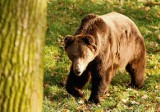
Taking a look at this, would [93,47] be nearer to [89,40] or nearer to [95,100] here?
[89,40]

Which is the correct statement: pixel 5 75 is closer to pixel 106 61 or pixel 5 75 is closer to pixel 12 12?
pixel 12 12

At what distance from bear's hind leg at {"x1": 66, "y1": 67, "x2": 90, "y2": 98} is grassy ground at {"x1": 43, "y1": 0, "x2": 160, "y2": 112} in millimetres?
158

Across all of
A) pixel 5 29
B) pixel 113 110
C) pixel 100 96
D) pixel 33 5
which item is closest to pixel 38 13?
pixel 33 5

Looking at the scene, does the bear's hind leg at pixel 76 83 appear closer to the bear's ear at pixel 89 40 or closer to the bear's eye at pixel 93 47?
the bear's eye at pixel 93 47

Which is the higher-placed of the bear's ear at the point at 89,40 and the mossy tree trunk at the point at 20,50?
the mossy tree trunk at the point at 20,50

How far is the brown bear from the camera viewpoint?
732cm

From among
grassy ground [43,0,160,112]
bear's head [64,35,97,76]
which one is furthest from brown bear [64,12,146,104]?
grassy ground [43,0,160,112]

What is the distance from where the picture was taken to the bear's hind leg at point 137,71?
364 inches

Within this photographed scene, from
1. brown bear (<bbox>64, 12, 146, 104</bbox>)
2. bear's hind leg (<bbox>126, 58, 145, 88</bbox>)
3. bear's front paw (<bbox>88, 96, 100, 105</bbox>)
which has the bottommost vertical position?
bear's front paw (<bbox>88, 96, 100, 105</bbox>)

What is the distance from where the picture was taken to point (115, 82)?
30.4ft

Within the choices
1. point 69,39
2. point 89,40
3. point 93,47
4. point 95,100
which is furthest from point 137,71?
point 69,39

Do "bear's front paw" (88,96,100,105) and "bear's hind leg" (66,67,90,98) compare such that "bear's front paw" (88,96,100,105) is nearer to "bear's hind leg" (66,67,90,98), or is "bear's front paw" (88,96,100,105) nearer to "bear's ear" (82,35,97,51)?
"bear's hind leg" (66,67,90,98)

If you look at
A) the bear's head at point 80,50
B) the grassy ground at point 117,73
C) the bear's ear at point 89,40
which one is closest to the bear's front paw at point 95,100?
the grassy ground at point 117,73

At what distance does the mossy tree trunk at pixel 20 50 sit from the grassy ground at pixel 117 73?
10.1ft
